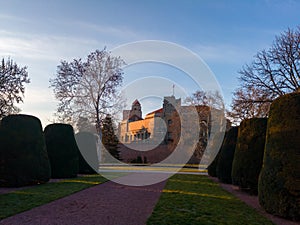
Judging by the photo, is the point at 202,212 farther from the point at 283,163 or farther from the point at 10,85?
the point at 10,85

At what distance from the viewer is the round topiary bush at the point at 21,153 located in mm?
8836

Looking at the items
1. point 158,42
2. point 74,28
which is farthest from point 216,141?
point 74,28

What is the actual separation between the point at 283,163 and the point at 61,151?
381 inches

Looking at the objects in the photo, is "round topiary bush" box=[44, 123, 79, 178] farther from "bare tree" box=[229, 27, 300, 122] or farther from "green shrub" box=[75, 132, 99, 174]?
"bare tree" box=[229, 27, 300, 122]

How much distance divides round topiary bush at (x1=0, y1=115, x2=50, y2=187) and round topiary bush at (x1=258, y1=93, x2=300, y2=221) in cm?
725

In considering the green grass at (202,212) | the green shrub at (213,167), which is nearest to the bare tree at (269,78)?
the green shrub at (213,167)

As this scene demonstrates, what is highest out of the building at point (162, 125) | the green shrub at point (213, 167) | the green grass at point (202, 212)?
the building at point (162, 125)

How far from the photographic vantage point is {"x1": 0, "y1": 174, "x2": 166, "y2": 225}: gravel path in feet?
15.3

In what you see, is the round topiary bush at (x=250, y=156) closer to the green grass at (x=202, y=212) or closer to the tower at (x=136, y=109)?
the green grass at (x=202, y=212)

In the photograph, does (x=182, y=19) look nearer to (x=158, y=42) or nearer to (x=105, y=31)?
(x=158, y=42)

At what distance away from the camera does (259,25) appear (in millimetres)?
9695

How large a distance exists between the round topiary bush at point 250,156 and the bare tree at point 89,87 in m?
13.6

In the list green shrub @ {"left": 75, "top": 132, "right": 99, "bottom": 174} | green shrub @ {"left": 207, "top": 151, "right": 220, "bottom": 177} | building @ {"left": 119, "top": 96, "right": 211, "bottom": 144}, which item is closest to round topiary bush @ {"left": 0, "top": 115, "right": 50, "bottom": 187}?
green shrub @ {"left": 75, "top": 132, "right": 99, "bottom": 174}

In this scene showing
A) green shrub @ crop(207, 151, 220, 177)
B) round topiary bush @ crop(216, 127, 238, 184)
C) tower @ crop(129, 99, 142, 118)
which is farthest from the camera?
tower @ crop(129, 99, 142, 118)
